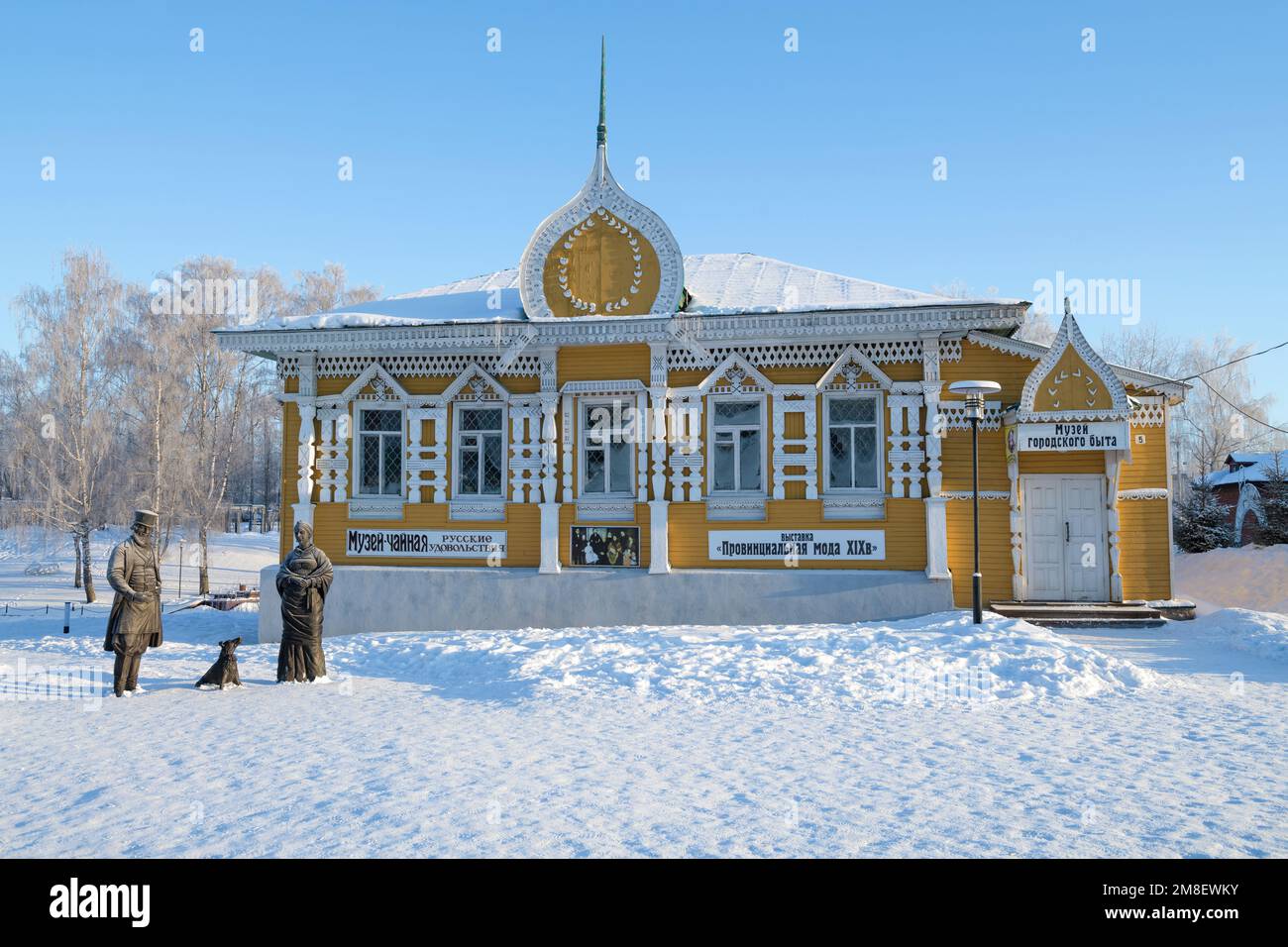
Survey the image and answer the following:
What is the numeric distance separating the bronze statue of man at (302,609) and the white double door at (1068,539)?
33.3ft

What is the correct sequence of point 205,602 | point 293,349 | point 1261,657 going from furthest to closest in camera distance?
point 205,602 < point 293,349 < point 1261,657

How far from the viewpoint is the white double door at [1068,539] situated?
12.6 meters

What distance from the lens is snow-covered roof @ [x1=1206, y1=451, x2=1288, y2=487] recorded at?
31.5m

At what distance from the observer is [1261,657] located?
10.2 meters

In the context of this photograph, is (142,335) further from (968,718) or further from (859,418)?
(968,718)

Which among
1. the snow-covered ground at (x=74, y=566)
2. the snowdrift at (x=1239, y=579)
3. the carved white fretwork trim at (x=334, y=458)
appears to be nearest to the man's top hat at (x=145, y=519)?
the carved white fretwork trim at (x=334, y=458)

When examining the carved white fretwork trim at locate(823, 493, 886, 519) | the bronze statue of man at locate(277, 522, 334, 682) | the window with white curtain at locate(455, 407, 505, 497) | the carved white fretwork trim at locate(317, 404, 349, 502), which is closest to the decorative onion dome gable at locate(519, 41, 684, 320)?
the window with white curtain at locate(455, 407, 505, 497)

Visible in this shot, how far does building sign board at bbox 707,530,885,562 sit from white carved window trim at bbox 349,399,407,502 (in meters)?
5.22

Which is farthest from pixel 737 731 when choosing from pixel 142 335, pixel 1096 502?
pixel 142 335

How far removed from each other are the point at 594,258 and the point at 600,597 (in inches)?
212

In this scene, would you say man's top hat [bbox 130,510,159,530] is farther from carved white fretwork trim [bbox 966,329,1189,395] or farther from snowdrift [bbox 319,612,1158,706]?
carved white fretwork trim [bbox 966,329,1189,395]

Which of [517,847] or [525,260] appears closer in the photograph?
[517,847]

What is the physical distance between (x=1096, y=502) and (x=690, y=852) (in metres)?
10.8

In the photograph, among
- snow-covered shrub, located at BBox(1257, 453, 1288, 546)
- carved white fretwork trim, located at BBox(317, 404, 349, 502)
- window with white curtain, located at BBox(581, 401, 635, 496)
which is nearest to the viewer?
window with white curtain, located at BBox(581, 401, 635, 496)
